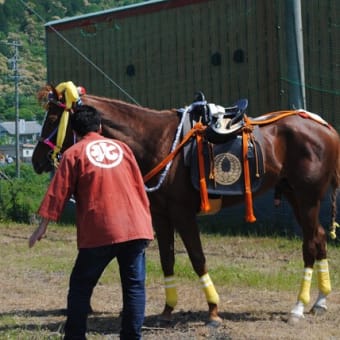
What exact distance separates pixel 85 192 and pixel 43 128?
2.08m

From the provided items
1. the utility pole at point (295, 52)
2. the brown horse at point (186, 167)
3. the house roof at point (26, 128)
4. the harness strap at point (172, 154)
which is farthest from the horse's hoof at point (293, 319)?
the house roof at point (26, 128)

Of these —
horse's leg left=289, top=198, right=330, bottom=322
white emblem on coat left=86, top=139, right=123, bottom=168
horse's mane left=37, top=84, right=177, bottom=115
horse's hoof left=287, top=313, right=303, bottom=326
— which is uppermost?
horse's mane left=37, top=84, right=177, bottom=115

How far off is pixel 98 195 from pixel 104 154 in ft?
0.99

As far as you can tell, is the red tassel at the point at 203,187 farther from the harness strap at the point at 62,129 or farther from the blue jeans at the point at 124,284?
the blue jeans at the point at 124,284

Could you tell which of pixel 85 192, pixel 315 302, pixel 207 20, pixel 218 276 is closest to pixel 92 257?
pixel 85 192

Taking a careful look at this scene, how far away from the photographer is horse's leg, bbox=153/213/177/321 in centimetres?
697

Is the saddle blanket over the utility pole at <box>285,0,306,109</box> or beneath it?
beneath

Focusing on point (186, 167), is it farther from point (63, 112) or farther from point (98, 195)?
point (98, 195)

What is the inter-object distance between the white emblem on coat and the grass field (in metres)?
1.85

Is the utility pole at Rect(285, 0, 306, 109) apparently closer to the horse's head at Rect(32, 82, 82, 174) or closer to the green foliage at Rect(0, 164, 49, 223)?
the horse's head at Rect(32, 82, 82, 174)

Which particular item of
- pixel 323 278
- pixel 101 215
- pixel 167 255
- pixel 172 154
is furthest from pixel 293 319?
pixel 101 215

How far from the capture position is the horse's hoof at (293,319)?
22.2 ft

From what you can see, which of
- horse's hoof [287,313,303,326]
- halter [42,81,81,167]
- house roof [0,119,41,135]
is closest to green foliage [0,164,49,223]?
halter [42,81,81,167]

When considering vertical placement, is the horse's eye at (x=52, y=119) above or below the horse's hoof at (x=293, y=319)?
above
